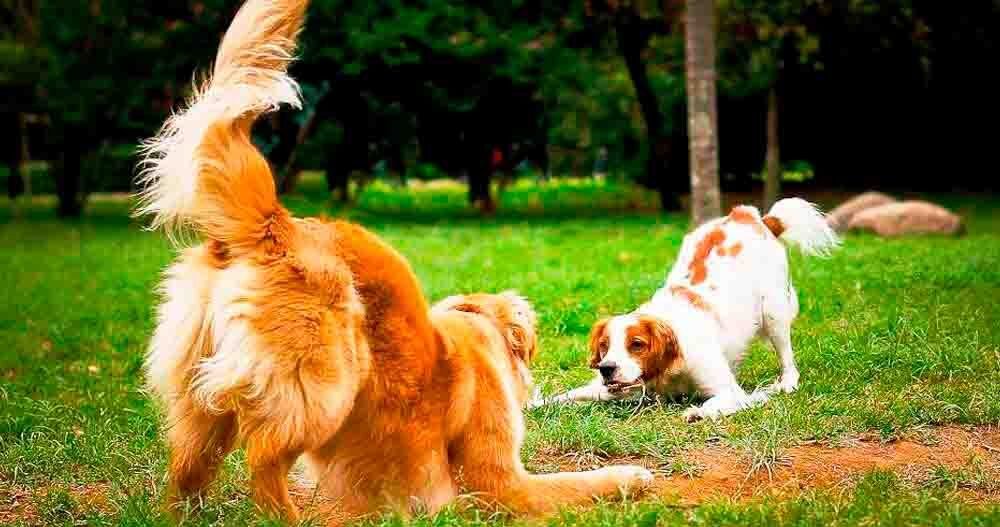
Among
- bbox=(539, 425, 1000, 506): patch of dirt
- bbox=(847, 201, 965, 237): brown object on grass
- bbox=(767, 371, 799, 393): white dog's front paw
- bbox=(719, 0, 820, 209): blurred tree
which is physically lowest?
bbox=(847, 201, 965, 237): brown object on grass

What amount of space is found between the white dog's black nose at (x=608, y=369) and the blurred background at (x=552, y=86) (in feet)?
47.6

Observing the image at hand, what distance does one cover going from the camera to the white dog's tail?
7.65 metres

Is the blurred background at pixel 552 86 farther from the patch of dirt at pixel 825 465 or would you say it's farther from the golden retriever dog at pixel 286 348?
the golden retriever dog at pixel 286 348

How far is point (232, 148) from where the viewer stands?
4.11 meters

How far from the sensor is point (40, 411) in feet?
23.2

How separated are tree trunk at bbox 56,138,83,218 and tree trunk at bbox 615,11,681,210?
12924 millimetres

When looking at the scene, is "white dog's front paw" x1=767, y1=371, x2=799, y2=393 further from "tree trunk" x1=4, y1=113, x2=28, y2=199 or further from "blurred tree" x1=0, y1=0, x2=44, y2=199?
"tree trunk" x1=4, y1=113, x2=28, y2=199

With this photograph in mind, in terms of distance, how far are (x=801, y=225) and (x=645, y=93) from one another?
16.9 meters

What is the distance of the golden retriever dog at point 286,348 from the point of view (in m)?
3.99

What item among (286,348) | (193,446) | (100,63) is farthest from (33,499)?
(100,63)

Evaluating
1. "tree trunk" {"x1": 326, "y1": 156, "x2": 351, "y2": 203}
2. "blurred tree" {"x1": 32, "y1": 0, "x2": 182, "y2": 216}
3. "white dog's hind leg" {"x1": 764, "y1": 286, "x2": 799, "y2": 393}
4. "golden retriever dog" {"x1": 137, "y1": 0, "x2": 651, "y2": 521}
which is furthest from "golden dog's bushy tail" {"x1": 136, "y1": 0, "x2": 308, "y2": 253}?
"tree trunk" {"x1": 326, "y1": 156, "x2": 351, "y2": 203}

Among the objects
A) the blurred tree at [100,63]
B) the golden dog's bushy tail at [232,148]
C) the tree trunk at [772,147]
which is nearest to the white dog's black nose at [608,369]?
the golden dog's bushy tail at [232,148]

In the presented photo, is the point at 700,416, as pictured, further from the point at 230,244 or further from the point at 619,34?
the point at 619,34

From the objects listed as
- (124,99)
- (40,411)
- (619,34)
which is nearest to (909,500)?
(40,411)
